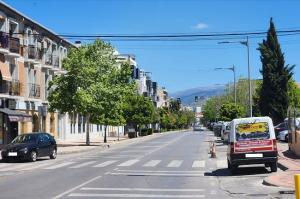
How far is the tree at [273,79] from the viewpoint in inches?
2603

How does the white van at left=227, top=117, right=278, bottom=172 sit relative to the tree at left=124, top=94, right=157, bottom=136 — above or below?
below

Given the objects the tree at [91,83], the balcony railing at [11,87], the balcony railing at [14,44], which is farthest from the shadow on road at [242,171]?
the balcony railing at [14,44]

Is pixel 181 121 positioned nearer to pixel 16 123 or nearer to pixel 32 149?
pixel 16 123

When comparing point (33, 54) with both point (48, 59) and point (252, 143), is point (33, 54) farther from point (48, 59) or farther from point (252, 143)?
point (252, 143)

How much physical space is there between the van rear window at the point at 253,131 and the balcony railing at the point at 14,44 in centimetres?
2774

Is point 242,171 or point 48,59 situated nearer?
point 242,171

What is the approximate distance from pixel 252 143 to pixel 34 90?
33.4 meters

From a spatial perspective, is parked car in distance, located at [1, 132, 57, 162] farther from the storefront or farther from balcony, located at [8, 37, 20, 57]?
balcony, located at [8, 37, 20, 57]

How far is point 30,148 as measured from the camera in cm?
2983

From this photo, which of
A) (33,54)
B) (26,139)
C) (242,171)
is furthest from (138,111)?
(242,171)

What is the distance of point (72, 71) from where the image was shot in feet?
150

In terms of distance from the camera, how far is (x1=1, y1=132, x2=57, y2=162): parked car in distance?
2938 centimetres

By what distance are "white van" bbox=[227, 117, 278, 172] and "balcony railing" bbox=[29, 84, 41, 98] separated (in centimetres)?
3188

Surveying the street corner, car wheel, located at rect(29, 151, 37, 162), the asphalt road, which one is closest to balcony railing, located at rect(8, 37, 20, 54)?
car wheel, located at rect(29, 151, 37, 162)
